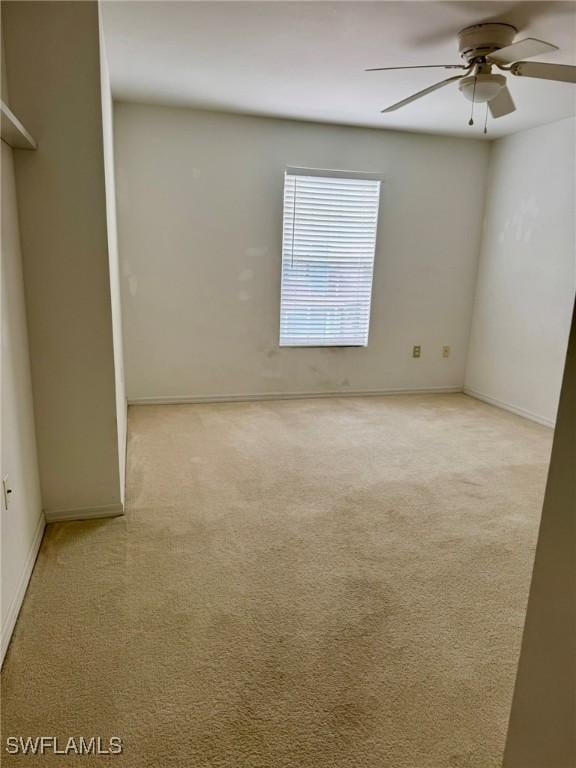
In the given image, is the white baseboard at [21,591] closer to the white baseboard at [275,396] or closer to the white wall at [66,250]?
the white wall at [66,250]

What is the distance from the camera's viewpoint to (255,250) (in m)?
4.42

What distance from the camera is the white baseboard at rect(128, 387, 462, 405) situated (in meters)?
4.45

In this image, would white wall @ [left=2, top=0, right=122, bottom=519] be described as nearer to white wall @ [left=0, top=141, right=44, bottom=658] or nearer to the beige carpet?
white wall @ [left=0, top=141, right=44, bottom=658]

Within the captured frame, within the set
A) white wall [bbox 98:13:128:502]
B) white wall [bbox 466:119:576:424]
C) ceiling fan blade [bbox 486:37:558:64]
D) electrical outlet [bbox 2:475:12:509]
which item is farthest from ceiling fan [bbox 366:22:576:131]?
electrical outlet [bbox 2:475:12:509]

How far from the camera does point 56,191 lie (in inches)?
85.5

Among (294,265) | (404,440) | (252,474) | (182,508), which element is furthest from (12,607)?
(294,265)

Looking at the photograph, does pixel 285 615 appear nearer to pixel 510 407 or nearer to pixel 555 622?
pixel 555 622

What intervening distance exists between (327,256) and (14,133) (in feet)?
10.1

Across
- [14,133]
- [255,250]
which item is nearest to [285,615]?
[14,133]

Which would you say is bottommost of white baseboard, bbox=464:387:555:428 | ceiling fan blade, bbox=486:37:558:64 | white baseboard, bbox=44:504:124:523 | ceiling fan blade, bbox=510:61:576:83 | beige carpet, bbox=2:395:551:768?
beige carpet, bbox=2:395:551:768

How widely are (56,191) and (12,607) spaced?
171cm

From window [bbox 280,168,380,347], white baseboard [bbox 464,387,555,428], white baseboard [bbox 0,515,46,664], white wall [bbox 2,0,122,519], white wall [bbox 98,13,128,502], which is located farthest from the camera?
window [bbox 280,168,380,347]

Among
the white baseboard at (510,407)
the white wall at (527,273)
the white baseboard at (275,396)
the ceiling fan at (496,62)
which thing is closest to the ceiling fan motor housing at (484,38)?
the ceiling fan at (496,62)

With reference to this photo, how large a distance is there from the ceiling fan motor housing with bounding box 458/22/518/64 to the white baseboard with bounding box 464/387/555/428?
2.89 meters
